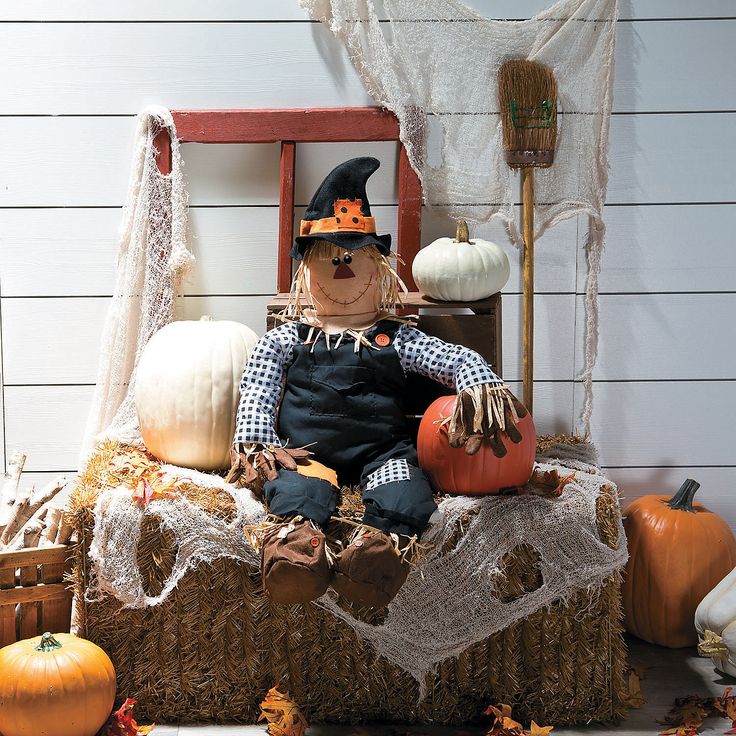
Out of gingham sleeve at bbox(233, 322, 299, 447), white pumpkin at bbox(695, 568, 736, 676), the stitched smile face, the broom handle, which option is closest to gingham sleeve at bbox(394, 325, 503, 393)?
the stitched smile face

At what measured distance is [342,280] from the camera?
178 centimetres

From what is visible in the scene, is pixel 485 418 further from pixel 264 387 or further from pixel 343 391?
pixel 264 387

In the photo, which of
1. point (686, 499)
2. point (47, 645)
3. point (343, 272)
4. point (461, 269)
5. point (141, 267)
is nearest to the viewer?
point (47, 645)

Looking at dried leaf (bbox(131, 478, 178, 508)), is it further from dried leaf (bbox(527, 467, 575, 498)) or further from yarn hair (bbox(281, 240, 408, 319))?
dried leaf (bbox(527, 467, 575, 498))

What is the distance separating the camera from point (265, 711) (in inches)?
66.0

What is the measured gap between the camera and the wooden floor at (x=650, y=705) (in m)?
1.67

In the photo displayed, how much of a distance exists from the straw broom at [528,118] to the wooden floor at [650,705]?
0.63 meters

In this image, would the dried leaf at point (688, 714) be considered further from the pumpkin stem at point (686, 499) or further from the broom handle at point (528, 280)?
the broom handle at point (528, 280)

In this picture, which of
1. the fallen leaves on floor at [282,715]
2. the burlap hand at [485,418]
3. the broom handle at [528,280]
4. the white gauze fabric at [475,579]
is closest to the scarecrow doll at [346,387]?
the burlap hand at [485,418]

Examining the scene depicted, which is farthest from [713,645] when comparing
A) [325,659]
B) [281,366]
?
[281,366]

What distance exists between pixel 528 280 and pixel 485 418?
60 centimetres

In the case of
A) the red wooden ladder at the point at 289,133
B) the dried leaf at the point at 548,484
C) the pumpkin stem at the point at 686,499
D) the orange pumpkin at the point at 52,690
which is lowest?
the orange pumpkin at the point at 52,690

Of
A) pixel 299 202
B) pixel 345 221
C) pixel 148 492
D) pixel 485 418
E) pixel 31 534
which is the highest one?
pixel 299 202

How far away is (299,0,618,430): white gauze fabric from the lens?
6.75 feet
